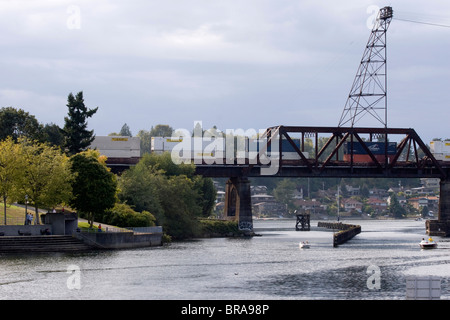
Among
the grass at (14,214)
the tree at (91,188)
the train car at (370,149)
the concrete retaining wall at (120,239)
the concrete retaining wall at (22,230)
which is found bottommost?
the concrete retaining wall at (120,239)

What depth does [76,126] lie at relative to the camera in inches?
5285

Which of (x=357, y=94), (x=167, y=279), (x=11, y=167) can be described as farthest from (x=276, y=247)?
(x=357, y=94)

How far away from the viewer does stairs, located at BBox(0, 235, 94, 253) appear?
3369 inches

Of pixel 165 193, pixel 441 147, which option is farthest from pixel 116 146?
pixel 441 147

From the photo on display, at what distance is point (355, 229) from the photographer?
6462 inches

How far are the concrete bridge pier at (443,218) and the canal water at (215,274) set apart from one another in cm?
6229

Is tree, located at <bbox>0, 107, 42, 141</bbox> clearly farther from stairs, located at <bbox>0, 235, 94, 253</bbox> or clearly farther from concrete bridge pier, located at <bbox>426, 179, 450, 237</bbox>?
concrete bridge pier, located at <bbox>426, 179, 450, 237</bbox>

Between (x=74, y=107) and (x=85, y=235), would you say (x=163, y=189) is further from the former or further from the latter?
(x=85, y=235)

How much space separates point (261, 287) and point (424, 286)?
27.0 metres

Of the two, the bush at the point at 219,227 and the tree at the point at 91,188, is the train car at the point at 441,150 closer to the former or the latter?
the bush at the point at 219,227

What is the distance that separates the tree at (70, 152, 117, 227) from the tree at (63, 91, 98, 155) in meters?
29.2

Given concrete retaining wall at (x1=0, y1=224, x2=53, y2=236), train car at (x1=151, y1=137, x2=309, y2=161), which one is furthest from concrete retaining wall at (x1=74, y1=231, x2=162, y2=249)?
train car at (x1=151, y1=137, x2=309, y2=161)

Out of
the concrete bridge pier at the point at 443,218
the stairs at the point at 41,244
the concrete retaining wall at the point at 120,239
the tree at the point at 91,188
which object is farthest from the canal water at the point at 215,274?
the concrete bridge pier at the point at 443,218

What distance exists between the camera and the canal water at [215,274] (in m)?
58.6
